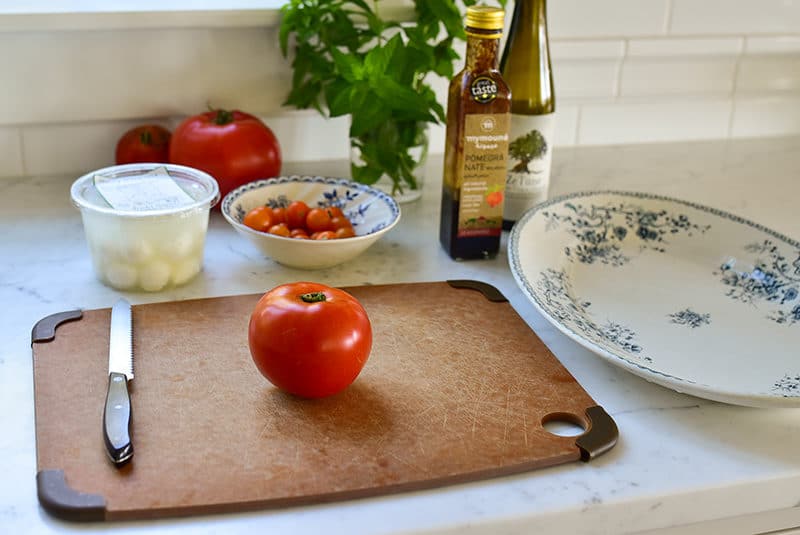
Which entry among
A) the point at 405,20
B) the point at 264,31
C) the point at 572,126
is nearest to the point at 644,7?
the point at 572,126

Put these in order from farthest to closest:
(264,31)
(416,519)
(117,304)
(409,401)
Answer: (264,31) → (117,304) → (409,401) → (416,519)

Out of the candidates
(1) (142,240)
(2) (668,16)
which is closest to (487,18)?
(1) (142,240)

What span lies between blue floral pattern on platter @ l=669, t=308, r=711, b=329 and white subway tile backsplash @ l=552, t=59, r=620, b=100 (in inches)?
22.3

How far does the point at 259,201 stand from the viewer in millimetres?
1097

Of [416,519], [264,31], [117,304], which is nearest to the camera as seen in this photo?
[416,519]

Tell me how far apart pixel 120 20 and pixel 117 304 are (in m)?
0.47

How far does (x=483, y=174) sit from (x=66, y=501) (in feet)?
1.84

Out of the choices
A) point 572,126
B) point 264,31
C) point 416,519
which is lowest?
point 416,519

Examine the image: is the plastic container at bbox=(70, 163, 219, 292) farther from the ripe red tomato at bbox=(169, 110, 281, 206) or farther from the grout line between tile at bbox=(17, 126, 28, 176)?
the grout line between tile at bbox=(17, 126, 28, 176)

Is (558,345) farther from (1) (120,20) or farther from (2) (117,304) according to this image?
(1) (120,20)

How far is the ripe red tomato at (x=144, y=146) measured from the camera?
3.99ft

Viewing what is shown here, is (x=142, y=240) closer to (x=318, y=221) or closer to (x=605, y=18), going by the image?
(x=318, y=221)

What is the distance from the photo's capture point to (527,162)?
3.58 ft

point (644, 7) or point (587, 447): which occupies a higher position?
point (644, 7)
